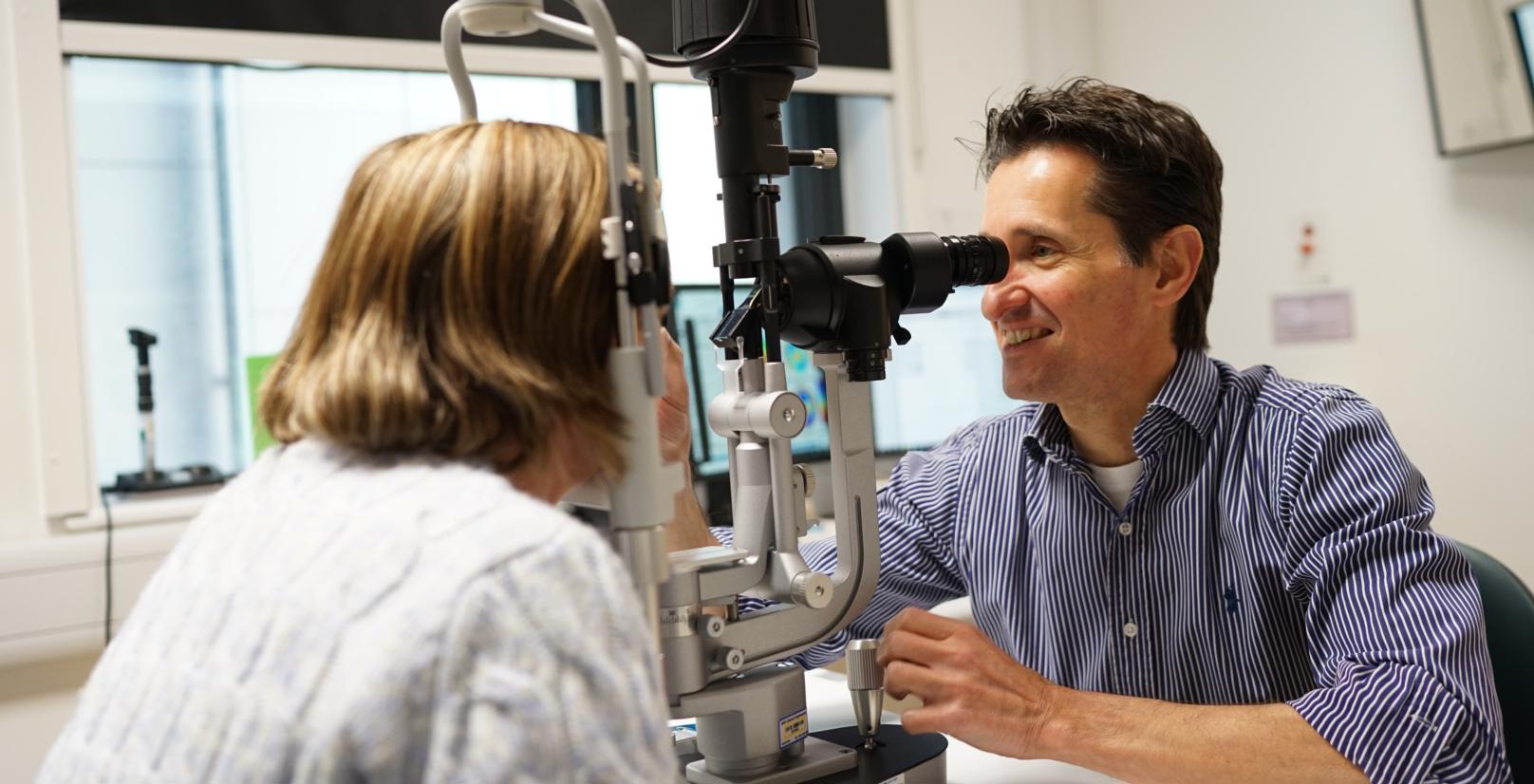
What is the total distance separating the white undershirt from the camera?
144 centimetres

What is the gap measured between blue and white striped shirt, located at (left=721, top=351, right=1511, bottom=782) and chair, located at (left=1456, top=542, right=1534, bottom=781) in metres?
0.12

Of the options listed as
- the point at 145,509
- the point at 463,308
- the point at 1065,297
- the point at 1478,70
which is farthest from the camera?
the point at 1478,70

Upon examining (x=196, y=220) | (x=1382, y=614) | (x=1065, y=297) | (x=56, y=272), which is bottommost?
(x=1382, y=614)

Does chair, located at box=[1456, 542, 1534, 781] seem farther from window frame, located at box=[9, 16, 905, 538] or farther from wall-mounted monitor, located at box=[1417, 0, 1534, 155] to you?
window frame, located at box=[9, 16, 905, 538]

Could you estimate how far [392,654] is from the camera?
579 mm

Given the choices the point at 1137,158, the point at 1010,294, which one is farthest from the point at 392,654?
the point at 1137,158

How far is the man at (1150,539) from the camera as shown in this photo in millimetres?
1113

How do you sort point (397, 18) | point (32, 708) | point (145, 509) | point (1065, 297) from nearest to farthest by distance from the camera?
point (1065, 297) → point (32, 708) → point (145, 509) → point (397, 18)

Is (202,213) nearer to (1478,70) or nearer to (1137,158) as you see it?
(1137,158)

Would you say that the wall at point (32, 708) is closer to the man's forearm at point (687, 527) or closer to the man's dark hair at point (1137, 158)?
the man's forearm at point (687, 527)

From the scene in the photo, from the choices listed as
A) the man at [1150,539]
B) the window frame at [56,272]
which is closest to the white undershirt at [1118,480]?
the man at [1150,539]

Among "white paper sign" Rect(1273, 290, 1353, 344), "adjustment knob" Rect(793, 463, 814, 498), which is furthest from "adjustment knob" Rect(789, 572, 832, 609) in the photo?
"white paper sign" Rect(1273, 290, 1353, 344)

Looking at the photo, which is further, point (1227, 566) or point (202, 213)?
point (202, 213)

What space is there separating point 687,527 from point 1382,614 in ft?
2.26
